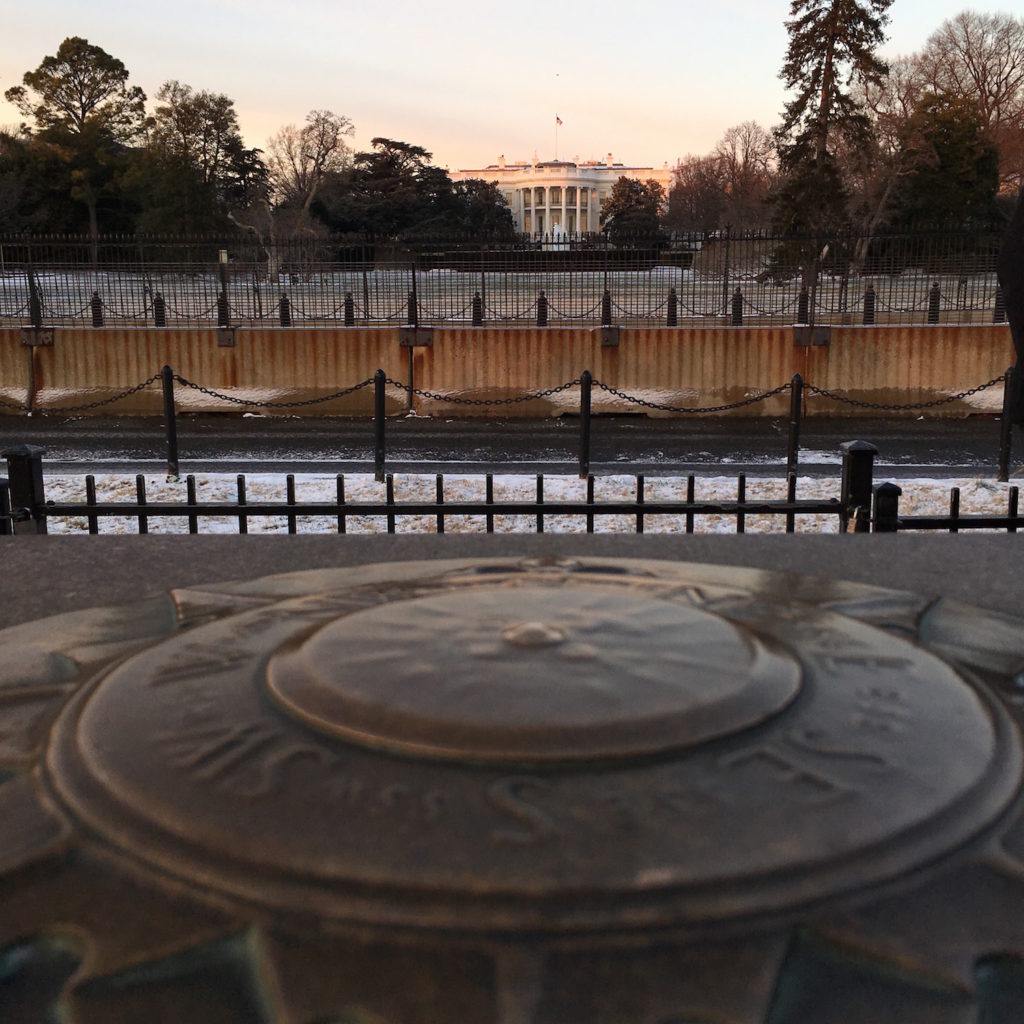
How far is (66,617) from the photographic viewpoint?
7.32 ft

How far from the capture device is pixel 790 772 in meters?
1.34

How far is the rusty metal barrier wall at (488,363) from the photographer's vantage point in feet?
60.2

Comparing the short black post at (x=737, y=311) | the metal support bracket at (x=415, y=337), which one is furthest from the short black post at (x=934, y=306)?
the metal support bracket at (x=415, y=337)

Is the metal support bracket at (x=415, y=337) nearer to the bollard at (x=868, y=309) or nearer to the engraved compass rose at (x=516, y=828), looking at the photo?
the bollard at (x=868, y=309)

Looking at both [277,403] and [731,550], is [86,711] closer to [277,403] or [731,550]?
[731,550]

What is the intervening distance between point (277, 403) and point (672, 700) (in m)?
17.5

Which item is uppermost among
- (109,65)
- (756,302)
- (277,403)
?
(109,65)

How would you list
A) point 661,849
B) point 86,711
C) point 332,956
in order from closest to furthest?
point 332,956, point 661,849, point 86,711

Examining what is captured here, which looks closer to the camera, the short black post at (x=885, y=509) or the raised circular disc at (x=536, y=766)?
the raised circular disc at (x=536, y=766)

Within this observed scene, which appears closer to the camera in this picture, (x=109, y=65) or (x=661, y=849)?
(x=661, y=849)

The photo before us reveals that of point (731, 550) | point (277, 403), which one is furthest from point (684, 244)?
point (731, 550)

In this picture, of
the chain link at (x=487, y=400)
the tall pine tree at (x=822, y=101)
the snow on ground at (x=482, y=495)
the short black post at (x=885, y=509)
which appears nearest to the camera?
the short black post at (x=885, y=509)

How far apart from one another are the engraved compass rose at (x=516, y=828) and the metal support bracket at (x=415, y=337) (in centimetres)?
1691

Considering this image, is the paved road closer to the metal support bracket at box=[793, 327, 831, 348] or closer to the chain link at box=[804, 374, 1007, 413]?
the chain link at box=[804, 374, 1007, 413]
